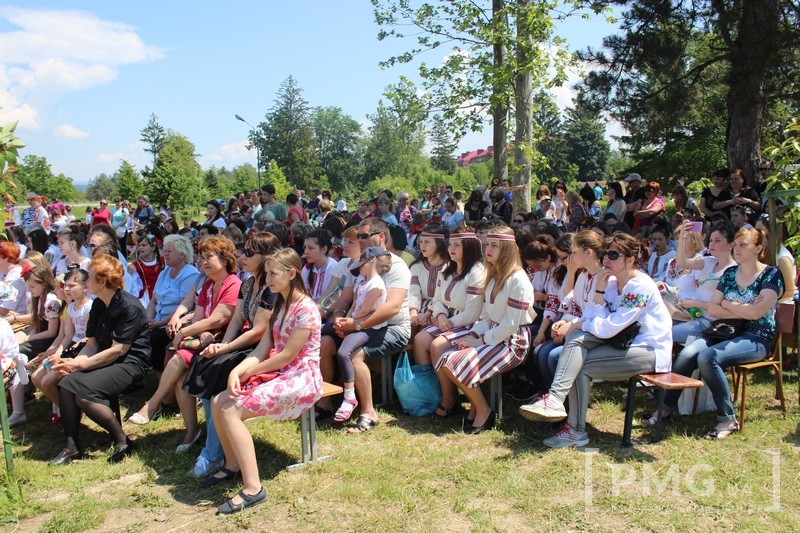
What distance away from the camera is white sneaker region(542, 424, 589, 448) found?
13.7 feet

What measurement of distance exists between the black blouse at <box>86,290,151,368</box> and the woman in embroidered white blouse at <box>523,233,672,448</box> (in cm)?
305

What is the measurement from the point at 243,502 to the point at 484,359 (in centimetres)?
193

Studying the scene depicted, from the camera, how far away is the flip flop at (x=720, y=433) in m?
4.19

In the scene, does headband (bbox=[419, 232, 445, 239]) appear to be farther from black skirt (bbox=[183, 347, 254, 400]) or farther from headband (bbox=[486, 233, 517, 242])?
black skirt (bbox=[183, 347, 254, 400])

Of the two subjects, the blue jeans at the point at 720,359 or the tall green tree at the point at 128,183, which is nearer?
the blue jeans at the point at 720,359

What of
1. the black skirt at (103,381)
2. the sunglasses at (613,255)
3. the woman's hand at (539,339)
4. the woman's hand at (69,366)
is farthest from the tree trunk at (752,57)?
the woman's hand at (69,366)

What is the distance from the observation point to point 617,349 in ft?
13.7

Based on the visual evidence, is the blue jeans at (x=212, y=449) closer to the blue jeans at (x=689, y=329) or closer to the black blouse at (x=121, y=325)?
the black blouse at (x=121, y=325)

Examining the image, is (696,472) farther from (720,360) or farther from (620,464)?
(720,360)

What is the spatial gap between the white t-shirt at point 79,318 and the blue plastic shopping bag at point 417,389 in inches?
104

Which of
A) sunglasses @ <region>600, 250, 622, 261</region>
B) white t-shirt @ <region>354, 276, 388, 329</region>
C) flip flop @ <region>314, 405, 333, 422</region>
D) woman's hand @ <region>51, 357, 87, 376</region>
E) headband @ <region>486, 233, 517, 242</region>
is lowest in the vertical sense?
flip flop @ <region>314, 405, 333, 422</region>

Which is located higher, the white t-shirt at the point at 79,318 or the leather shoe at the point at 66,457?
the white t-shirt at the point at 79,318

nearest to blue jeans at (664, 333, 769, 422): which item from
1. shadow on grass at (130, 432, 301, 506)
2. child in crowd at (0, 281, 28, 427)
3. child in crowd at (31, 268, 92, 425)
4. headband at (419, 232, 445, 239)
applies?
headband at (419, 232, 445, 239)

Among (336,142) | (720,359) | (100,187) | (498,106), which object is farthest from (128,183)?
(100,187)
